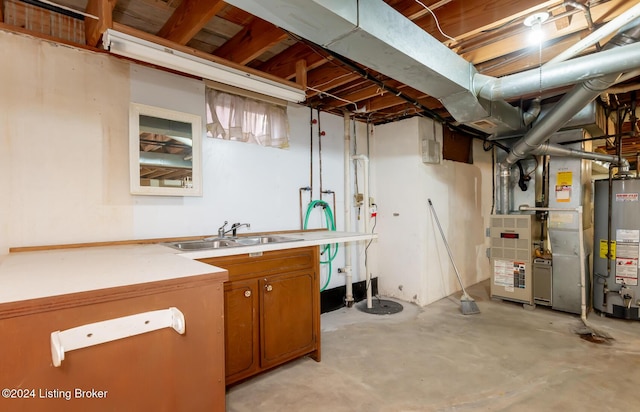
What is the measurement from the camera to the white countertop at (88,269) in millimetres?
1050

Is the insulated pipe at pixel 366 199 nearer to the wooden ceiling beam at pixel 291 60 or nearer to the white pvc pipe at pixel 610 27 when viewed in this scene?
the wooden ceiling beam at pixel 291 60

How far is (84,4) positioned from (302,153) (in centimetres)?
208

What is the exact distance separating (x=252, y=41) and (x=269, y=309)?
76.5 inches

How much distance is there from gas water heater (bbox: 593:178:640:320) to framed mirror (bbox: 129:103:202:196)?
4173 mm

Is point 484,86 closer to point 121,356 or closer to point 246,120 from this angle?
point 246,120

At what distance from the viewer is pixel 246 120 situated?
2.97 metres

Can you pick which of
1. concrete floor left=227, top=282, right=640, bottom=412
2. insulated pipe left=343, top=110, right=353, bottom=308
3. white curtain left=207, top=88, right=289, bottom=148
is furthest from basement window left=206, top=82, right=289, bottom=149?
concrete floor left=227, top=282, right=640, bottom=412

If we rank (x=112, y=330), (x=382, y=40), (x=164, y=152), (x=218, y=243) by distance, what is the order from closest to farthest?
(x=112, y=330), (x=382, y=40), (x=164, y=152), (x=218, y=243)

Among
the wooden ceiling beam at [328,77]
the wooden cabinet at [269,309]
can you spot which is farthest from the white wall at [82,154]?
the wooden ceiling beam at [328,77]

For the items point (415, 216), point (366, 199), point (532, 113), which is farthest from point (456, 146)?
point (366, 199)

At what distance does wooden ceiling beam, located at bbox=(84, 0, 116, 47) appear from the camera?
171 centimetres

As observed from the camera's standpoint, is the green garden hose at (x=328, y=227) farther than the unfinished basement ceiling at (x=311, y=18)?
Yes

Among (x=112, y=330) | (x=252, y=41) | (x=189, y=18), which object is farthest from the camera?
(x=252, y=41)

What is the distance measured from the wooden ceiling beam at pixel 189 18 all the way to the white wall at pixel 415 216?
2741mm
